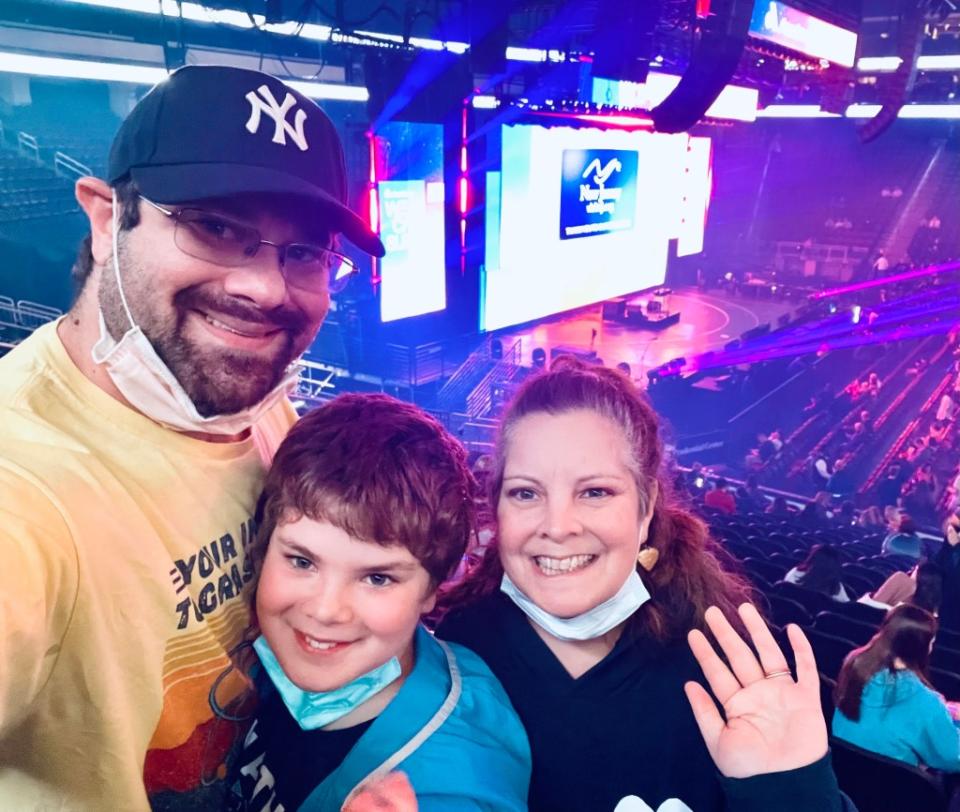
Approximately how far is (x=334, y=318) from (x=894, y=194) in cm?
1770

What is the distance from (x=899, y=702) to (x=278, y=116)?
322 cm

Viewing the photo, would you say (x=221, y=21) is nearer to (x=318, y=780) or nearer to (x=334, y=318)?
(x=334, y=318)

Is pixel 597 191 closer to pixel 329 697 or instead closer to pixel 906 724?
pixel 906 724

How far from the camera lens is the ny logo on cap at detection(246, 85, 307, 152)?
139cm

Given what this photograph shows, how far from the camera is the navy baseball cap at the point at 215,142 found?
1.33m

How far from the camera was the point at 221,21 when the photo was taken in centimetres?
618

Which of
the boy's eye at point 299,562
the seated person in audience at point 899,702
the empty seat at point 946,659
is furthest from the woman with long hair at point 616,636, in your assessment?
the empty seat at point 946,659

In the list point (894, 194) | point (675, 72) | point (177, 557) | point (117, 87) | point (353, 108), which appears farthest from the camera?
point (894, 194)

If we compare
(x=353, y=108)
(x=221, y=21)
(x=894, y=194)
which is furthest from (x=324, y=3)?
(x=894, y=194)

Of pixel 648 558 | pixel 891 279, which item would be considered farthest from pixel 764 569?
pixel 891 279

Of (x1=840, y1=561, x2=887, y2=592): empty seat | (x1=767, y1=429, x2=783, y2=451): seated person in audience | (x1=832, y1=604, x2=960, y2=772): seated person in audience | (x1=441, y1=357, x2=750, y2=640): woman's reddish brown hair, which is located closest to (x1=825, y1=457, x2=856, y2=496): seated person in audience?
(x1=767, y1=429, x2=783, y2=451): seated person in audience

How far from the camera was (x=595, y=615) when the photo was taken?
1.68m

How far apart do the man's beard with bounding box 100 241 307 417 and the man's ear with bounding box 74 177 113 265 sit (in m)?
0.07

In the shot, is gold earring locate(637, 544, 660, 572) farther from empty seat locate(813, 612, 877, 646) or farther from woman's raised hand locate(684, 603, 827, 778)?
empty seat locate(813, 612, 877, 646)
